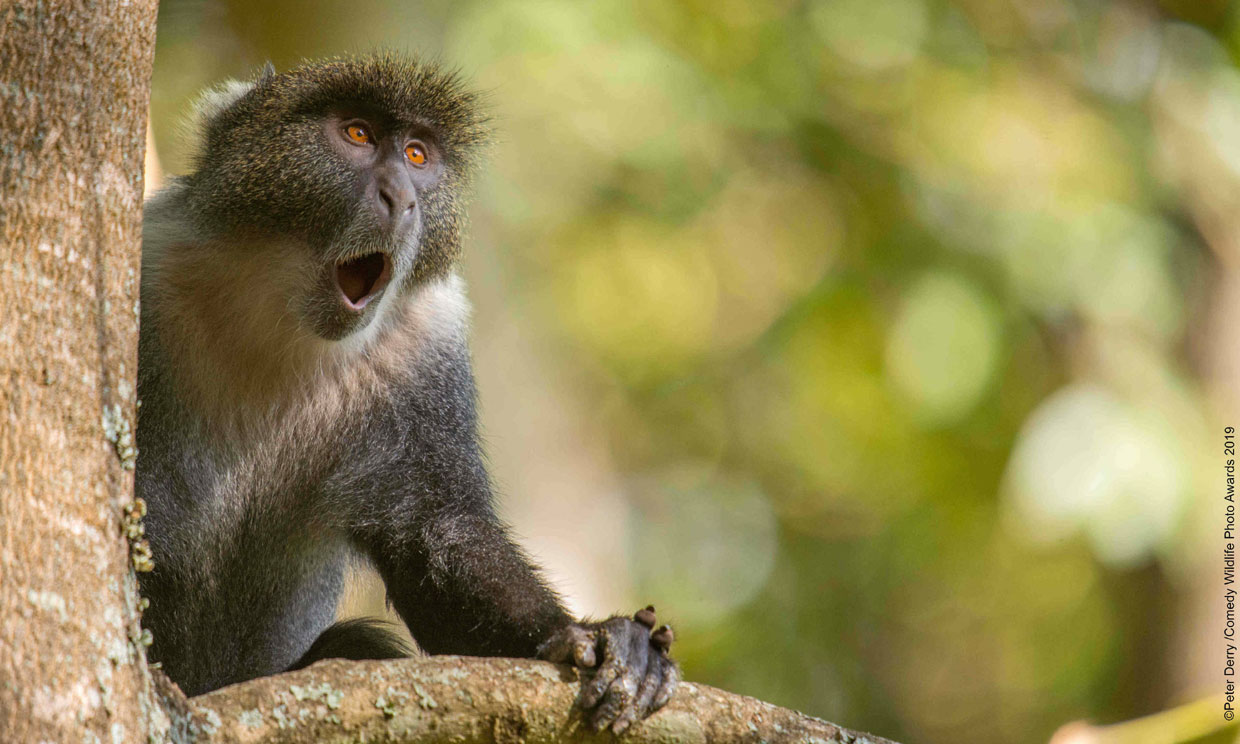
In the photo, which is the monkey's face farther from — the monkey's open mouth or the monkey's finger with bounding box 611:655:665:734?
the monkey's finger with bounding box 611:655:665:734

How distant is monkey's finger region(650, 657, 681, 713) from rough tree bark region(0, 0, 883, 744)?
918 millimetres

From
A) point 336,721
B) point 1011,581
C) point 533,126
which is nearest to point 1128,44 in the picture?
point 533,126

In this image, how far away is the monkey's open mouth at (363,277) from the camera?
437cm

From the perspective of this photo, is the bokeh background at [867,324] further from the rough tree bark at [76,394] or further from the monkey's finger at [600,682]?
the rough tree bark at [76,394]

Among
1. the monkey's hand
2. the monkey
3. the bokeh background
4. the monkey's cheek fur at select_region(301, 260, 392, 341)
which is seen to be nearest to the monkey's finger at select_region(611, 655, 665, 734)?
the monkey's hand

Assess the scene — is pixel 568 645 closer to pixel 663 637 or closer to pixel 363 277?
pixel 663 637

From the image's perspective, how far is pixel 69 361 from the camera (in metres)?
2.57

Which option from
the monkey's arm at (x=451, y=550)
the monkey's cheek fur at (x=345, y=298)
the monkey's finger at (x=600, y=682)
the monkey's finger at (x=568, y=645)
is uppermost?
the monkey's cheek fur at (x=345, y=298)

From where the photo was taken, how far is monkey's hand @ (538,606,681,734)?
3287mm

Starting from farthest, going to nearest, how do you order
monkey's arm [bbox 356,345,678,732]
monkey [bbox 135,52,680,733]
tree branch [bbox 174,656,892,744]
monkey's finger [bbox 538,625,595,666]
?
monkey [bbox 135,52,680,733]
monkey's arm [bbox 356,345,678,732]
monkey's finger [bbox 538,625,595,666]
tree branch [bbox 174,656,892,744]

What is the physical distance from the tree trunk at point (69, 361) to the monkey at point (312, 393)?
5.19 ft

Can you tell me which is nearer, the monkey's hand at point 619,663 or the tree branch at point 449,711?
the tree branch at point 449,711

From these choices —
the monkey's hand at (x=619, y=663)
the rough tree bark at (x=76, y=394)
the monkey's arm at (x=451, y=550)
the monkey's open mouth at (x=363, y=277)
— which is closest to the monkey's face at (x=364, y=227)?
the monkey's open mouth at (x=363, y=277)

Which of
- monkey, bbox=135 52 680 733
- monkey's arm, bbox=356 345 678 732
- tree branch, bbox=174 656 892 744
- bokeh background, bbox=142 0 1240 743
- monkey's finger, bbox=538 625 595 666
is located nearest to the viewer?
tree branch, bbox=174 656 892 744
